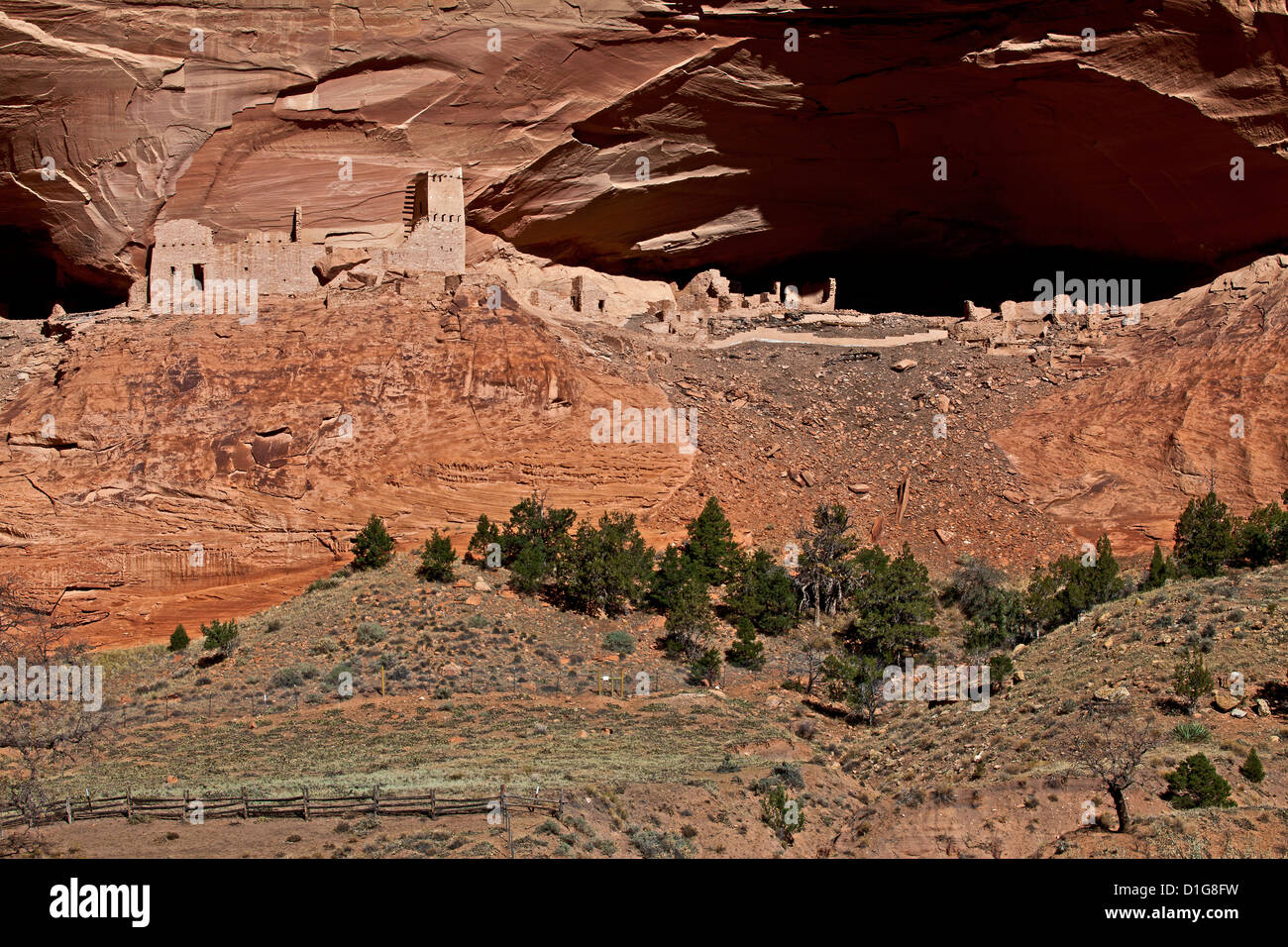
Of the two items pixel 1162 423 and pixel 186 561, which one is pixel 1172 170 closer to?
pixel 1162 423

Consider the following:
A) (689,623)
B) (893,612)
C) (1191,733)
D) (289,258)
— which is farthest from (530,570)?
(1191,733)

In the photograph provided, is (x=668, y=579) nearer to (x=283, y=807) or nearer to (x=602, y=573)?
(x=602, y=573)

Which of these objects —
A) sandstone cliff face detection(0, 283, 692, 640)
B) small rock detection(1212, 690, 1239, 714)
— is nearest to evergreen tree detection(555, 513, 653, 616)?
sandstone cliff face detection(0, 283, 692, 640)

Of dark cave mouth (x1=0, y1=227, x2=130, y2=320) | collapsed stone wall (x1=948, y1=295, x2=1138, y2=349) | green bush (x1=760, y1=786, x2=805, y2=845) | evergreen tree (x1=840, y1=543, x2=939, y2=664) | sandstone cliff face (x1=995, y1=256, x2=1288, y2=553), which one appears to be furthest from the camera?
collapsed stone wall (x1=948, y1=295, x2=1138, y2=349)

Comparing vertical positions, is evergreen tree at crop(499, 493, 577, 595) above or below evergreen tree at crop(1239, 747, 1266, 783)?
above

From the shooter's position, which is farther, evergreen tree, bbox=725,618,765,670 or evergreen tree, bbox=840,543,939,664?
evergreen tree, bbox=840,543,939,664

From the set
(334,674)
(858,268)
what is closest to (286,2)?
(334,674)

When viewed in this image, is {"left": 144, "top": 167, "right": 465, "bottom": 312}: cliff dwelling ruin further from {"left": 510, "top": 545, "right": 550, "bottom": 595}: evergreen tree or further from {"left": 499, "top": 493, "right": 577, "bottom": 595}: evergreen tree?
{"left": 510, "top": 545, "right": 550, "bottom": 595}: evergreen tree
